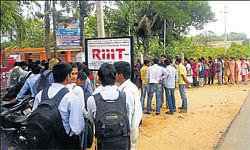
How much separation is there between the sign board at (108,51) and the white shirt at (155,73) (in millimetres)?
Result: 1822

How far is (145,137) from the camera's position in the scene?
5133mm

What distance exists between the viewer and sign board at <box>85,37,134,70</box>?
4.82 metres

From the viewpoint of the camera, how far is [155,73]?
Answer: 6.51 m

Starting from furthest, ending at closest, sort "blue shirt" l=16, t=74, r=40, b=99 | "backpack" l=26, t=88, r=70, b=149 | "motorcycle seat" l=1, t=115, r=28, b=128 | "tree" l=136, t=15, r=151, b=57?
"tree" l=136, t=15, r=151, b=57
"blue shirt" l=16, t=74, r=40, b=99
"motorcycle seat" l=1, t=115, r=28, b=128
"backpack" l=26, t=88, r=70, b=149

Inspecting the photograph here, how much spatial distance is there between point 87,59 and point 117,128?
286 centimetres

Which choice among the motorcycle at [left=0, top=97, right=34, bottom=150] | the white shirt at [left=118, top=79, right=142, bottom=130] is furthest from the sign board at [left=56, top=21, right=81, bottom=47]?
the white shirt at [left=118, top=79, right=142, bottom=130]

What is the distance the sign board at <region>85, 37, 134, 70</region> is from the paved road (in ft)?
8.08

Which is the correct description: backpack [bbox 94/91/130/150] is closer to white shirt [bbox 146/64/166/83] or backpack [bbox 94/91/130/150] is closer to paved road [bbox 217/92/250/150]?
paved road [bbox 217/92/250/150]

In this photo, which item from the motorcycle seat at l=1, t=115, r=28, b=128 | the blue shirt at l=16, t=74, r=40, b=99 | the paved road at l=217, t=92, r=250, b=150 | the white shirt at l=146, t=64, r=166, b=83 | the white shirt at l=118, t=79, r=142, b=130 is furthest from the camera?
the white shirt at l=146, t=64, r=166, b=83

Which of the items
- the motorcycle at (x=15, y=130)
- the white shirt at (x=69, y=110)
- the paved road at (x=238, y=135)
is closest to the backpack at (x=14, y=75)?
the motorcycle at (x=15, y=130)

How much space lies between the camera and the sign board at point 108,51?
15.8 feet

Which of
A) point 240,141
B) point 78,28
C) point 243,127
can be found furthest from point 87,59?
point 78,28

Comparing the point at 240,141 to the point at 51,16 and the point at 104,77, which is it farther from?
the point at 51,16

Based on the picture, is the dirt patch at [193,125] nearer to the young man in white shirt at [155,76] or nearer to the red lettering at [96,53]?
the young man in white shirt at [155,76]
